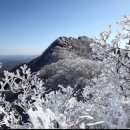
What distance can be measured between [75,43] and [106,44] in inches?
2779

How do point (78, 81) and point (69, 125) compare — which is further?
point (78, 81)

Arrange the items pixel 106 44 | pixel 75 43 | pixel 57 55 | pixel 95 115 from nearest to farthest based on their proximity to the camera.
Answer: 1. pixel 95 115
2. pixel 106 44
3. pixel 57 55
4. pixel 75 43

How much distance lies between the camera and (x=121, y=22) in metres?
12.3

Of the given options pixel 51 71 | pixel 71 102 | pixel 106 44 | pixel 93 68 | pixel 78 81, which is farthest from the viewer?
pixel 51 71

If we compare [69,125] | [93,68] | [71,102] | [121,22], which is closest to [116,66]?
[121,22]

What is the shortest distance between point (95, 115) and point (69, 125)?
853mm

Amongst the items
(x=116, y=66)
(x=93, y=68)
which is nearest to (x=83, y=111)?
(x=116, y=66)

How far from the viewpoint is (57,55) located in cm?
6456

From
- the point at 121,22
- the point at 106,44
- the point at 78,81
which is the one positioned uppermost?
the point at 121,22

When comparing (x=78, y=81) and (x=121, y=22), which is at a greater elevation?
(x=121, y=22)

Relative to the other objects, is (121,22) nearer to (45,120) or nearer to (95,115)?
→ (95,115)

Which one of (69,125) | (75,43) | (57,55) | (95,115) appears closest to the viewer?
(69,125)

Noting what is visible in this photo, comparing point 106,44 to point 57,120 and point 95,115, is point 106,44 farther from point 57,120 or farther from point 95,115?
point 57,120

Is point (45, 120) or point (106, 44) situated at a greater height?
point (106, 44)
